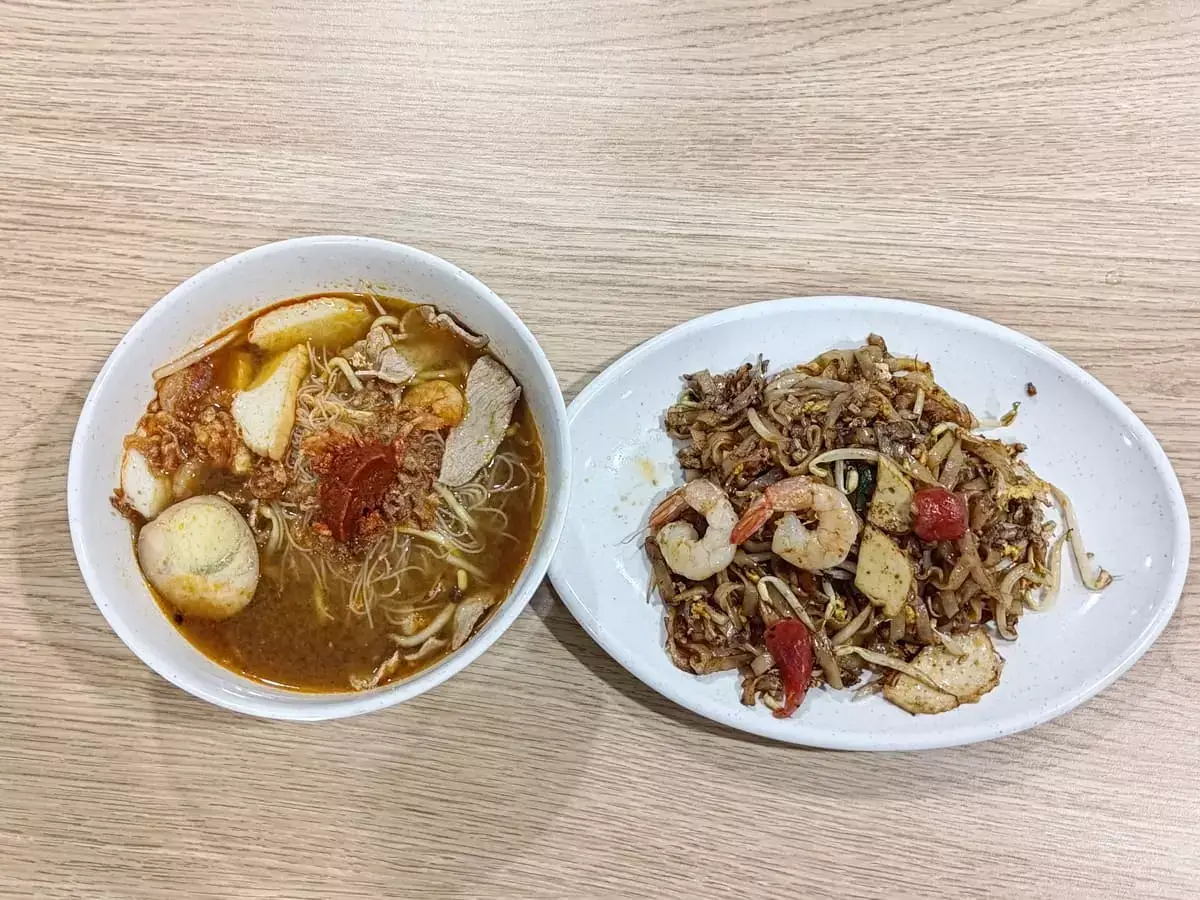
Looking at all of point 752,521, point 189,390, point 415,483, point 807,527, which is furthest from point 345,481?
point 807,527

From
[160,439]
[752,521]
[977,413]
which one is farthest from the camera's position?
[977,413]

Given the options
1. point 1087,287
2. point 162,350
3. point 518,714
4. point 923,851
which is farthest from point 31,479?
point 1087,287

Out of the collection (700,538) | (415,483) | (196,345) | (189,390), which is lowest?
(700,538)

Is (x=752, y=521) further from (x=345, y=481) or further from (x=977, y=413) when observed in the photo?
(x=345, y=481)

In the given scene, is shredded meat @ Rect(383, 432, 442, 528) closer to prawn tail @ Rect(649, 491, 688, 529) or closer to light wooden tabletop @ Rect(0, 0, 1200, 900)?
light wooden tabletop @ Rect(0, 0, 1200, 900)

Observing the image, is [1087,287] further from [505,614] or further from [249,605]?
[249,605]

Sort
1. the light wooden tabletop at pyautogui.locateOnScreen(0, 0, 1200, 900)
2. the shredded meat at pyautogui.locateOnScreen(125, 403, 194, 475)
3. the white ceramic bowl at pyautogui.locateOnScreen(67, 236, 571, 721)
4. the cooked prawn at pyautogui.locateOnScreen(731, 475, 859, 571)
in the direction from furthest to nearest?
the light wooden tabletop at pyautogui.locateOnScreen(0, 0, 1200, 900), the cooked prawn at pyautogui.locateOnScreen(731, 475, 859, 571), the shredded meat at pyautogui.locateOnScreen(125, 403, 194, 475), the white ceramic bowl at pyautogui.locateOnScreen(67, 236, 571, 721)

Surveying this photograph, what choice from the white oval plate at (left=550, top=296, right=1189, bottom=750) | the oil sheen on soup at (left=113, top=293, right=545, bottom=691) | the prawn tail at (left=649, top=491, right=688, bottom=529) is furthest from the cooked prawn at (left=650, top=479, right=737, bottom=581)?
the oil sheen on soup at (left=113, top=293, right=545, bottom=691)
